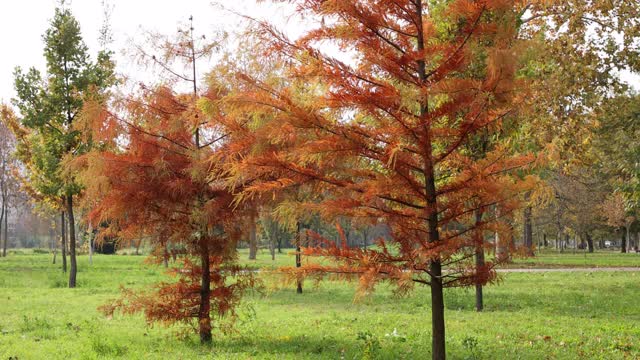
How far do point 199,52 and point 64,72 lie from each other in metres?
14.4

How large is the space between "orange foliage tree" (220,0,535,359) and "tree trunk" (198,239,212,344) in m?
3.88

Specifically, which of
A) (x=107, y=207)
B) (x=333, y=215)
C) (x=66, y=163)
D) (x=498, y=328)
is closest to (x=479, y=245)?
(x=333, y=215)

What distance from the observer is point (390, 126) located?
6.94 metres

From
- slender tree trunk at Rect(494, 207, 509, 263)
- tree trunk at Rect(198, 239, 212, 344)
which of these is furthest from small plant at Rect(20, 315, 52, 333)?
slender tree trunk at Rect(494, 207, 509, 263)

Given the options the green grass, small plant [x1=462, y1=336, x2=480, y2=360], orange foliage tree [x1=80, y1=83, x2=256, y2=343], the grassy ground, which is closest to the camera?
small plant [x1=462, y1=336, x2=480, y2=360]

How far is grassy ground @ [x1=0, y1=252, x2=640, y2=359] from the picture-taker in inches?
372

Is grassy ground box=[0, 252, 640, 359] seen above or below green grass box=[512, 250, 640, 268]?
above

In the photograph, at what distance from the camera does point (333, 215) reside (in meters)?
7.11

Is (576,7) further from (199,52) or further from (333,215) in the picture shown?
(333,215)

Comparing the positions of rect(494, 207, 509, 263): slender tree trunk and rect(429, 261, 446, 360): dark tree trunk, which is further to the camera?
rect(429, 261, 446, 360): dark tree trunk

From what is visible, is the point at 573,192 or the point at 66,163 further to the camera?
the point at 573,192

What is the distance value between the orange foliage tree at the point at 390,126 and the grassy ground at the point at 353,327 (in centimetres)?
244

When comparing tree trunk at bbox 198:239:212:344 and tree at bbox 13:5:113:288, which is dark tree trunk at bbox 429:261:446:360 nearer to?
tree trunk at bbox 198:239:212:344

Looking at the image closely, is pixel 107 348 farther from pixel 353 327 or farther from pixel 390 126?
pixel 390 126
